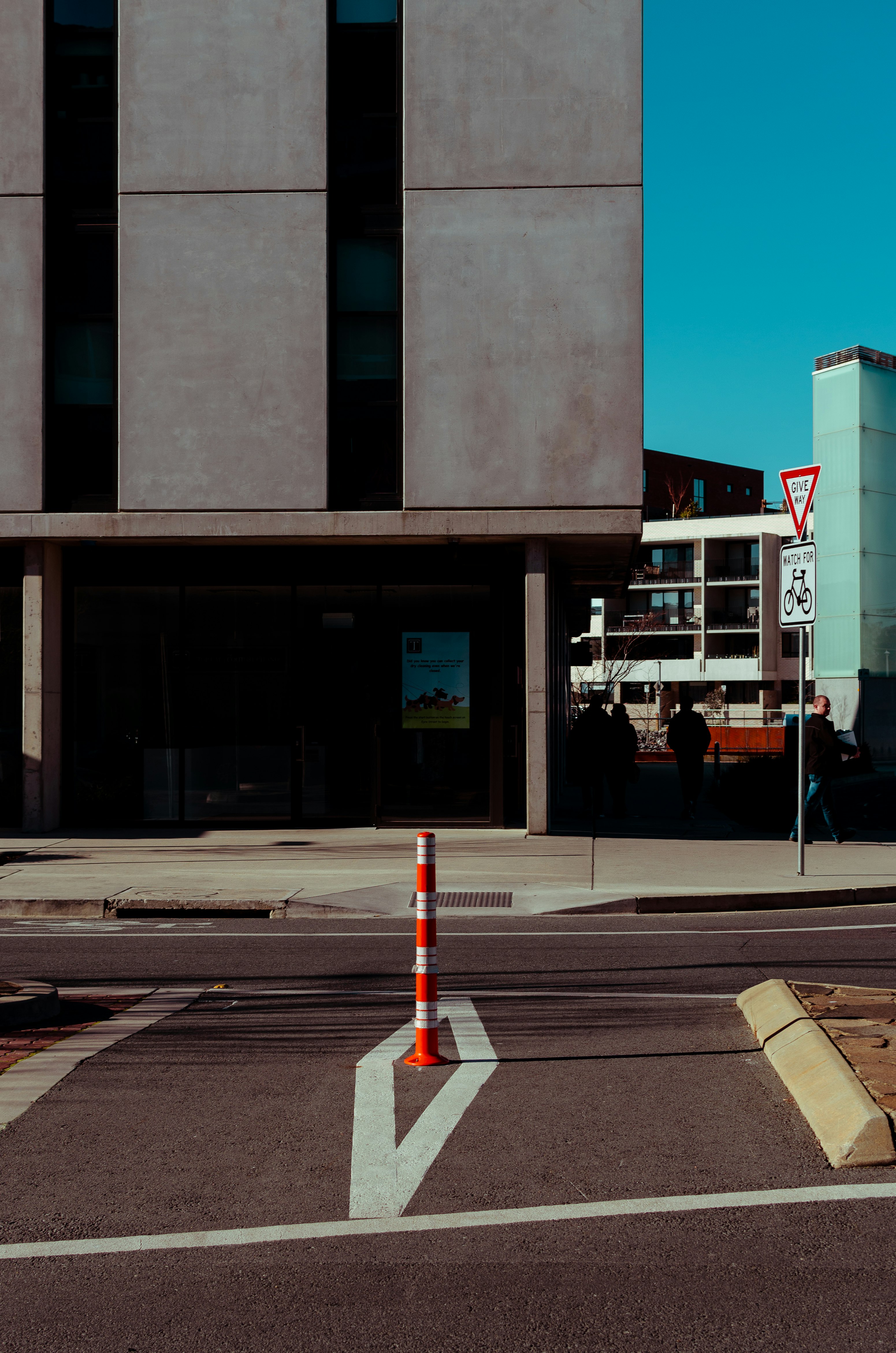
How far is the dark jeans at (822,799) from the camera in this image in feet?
51.8

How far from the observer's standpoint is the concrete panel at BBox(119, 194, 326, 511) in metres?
16.6

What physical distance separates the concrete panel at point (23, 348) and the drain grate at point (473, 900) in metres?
8.28

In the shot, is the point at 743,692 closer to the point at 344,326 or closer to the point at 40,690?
the point at 344,326

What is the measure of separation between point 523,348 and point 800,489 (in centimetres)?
535

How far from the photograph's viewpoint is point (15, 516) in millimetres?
16812

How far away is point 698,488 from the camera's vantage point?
98.0 meters

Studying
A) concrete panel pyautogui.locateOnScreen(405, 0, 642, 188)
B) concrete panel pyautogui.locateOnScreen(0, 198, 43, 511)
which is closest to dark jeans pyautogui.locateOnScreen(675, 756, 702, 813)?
concrete panel pyautogui.locateOnScreen(405, 0, 642, 188)

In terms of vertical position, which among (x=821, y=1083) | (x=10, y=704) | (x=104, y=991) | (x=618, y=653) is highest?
(x=618, y=653)

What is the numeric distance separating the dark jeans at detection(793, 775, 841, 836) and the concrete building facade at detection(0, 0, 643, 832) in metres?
3.34

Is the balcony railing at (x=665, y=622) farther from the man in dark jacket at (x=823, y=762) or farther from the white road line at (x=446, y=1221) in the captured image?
the white road line at (x=446, y=1221)

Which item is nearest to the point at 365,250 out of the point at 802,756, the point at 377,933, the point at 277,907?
the point at 802,756

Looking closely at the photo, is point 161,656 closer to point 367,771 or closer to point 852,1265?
point 367,771

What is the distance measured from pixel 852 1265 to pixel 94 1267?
88.1 inches

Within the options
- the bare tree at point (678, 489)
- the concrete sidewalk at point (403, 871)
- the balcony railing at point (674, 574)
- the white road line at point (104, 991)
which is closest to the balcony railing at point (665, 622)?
the balcony railing at point (674, 574)
